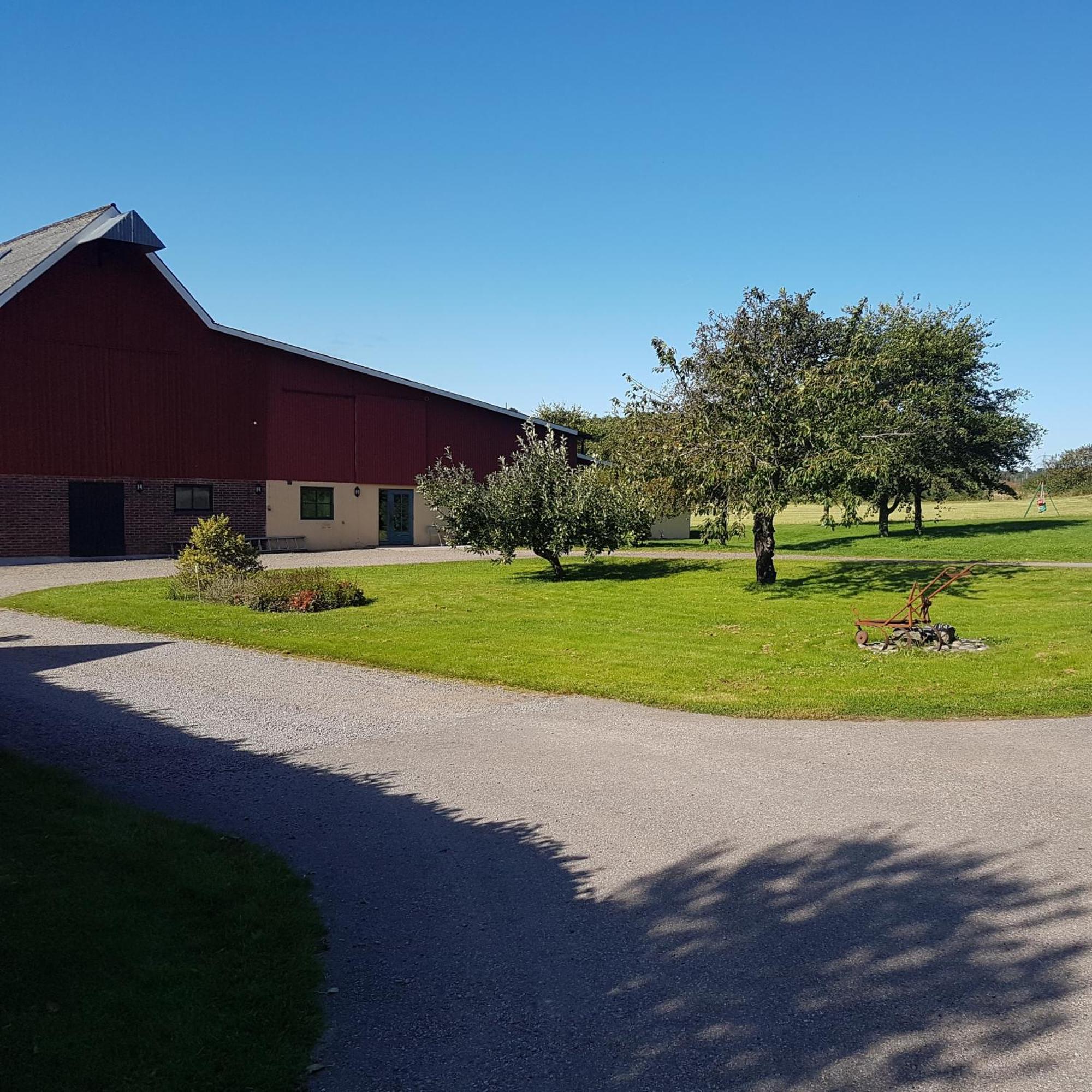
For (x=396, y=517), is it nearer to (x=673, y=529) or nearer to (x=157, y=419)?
(x=157, y=419)

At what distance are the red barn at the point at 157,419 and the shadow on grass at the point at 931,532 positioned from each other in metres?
16.8

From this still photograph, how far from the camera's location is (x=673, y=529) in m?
47.8

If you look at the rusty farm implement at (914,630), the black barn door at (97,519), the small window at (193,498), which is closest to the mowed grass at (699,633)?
the rusty farm implement at (914,630)

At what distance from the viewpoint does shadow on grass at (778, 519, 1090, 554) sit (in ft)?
131

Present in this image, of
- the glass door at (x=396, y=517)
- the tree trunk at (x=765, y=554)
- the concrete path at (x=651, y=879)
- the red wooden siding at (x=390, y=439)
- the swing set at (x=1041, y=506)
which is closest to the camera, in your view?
the concrete path at (x=651, y=879)

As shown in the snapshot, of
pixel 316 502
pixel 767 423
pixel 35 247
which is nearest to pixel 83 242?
pixel 35 247

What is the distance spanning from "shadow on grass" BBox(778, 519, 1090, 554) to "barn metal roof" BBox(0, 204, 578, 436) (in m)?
13.0

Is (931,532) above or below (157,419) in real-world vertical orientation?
below

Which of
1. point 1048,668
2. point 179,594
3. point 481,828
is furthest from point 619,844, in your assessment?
point 179,594

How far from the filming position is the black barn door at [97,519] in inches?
1307

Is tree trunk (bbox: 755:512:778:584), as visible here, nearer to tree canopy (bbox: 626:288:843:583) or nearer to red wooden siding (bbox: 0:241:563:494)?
tree canopy (bbox: 626:288:843:583)

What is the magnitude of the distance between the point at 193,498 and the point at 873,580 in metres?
24.6

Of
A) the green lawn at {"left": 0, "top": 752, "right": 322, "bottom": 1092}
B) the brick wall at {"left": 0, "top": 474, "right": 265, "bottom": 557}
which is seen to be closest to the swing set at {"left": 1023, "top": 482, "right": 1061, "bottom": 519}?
the brick wall at {"left": 0, "top": 474, "right": 265, "bottom": 557}

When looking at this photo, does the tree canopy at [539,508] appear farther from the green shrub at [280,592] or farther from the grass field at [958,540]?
the grass field at [958,540]
